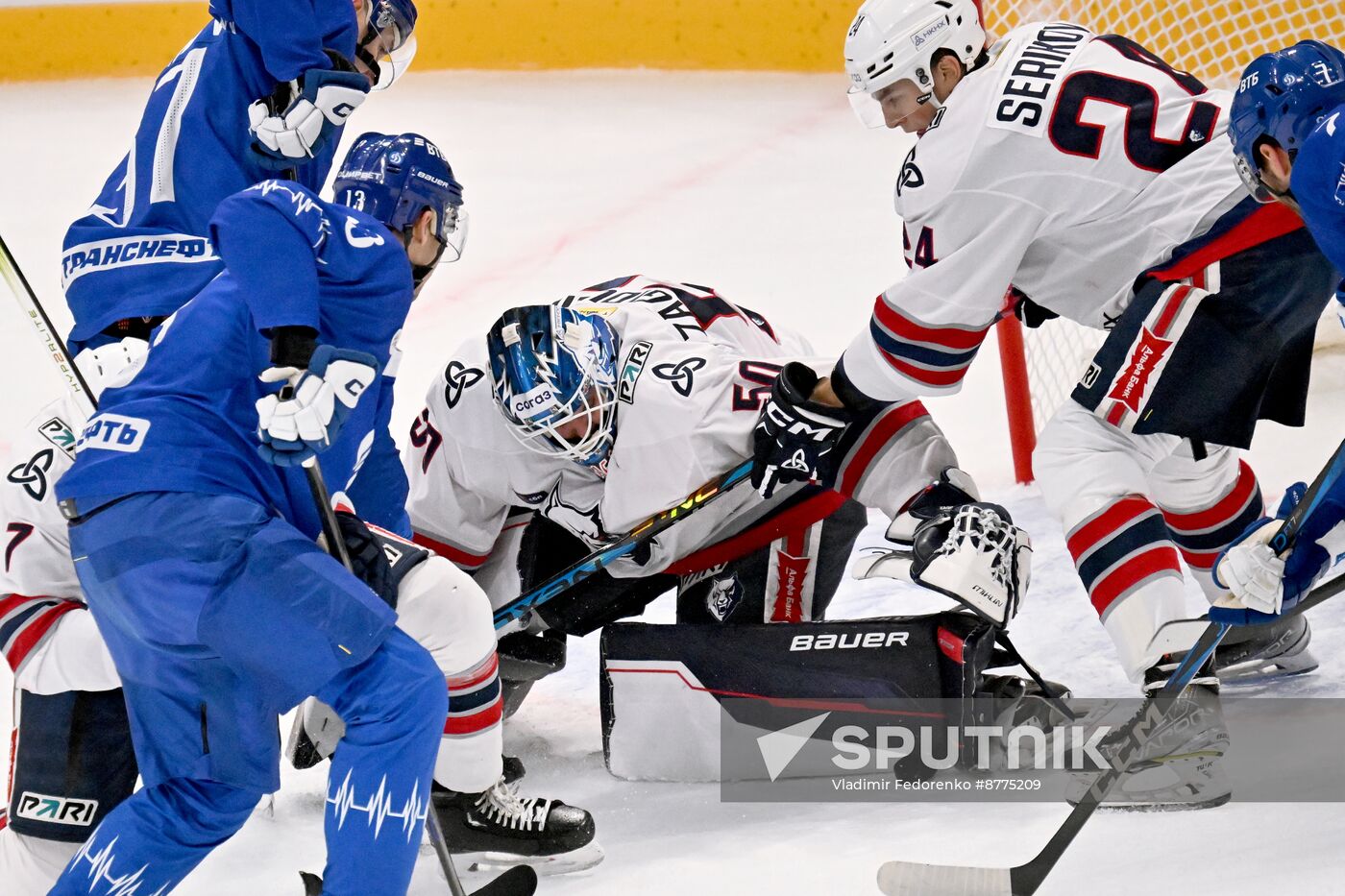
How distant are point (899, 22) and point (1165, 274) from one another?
632 millimetres

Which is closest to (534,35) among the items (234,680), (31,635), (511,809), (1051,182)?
(1051,182)

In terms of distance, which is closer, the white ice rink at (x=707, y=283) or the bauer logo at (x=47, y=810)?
the bauer logo at (x=47, y=810)

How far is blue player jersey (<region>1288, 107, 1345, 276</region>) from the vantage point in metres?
2.05

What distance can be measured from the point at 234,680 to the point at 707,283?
3064mm

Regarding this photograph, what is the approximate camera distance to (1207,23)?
4.66 metres

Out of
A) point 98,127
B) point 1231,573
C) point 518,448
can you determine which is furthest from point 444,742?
point 98,127

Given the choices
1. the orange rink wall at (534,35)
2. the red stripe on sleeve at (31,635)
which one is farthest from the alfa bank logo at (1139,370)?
the orange rink wall at (534,35)

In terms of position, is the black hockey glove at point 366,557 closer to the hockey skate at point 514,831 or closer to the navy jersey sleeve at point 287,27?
the hockey skate at point 514,831

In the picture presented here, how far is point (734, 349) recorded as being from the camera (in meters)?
3.10

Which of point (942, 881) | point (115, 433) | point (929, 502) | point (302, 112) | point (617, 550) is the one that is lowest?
point (942, 881)

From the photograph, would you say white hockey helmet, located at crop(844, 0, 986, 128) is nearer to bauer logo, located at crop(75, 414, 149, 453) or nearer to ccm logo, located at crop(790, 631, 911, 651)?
ccm logo, located at crop(790, 631, 911, 651)

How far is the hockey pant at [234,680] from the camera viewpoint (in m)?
1.94

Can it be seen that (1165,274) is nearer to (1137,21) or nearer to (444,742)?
(444,742)

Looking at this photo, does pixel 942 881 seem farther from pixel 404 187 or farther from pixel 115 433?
pixel 404 187
